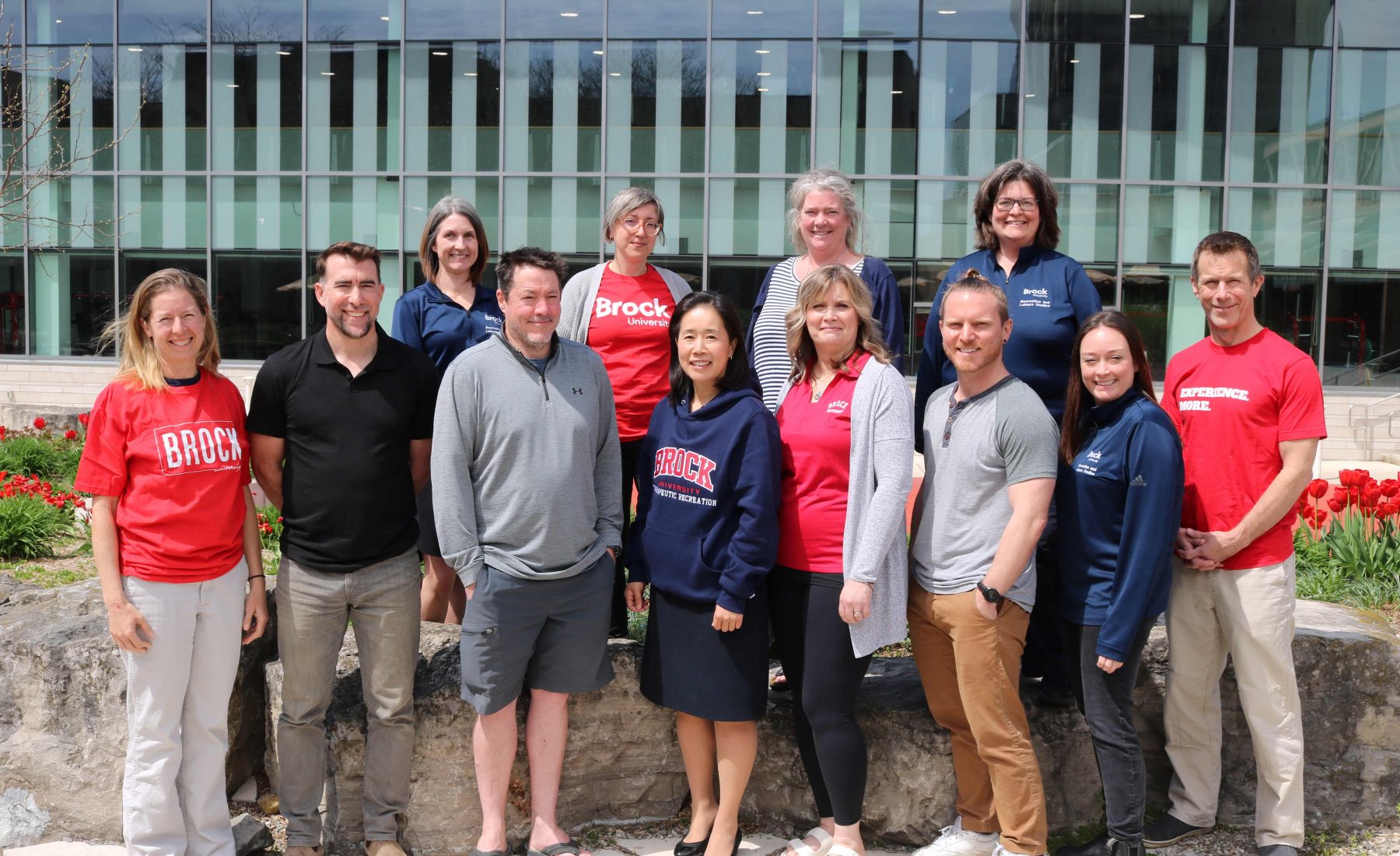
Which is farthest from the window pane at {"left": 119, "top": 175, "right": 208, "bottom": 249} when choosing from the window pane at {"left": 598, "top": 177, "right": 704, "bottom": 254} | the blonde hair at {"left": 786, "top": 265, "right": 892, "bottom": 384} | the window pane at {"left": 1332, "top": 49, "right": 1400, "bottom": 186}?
the window pane at {"left": 1332, "top": 49, "right": 1400, "bottom": 186}

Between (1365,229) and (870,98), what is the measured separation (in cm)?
753

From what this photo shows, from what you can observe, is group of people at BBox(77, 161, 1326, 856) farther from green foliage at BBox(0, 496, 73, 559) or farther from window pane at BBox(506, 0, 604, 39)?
window pane at BBox(506, 0, 604, 39)

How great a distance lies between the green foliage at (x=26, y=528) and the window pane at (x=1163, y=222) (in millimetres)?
13931

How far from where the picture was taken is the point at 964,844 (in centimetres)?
396

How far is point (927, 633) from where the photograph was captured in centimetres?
392

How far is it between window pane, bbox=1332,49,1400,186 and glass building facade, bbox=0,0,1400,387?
0.03m

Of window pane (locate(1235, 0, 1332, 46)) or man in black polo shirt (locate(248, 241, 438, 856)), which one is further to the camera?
window pane (locate(1235, 0, 1332, 46))

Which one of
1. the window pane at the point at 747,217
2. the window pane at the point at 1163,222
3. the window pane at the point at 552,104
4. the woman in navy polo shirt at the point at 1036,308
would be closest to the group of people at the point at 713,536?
the woman in navy polo shirt at the point at 1036,308

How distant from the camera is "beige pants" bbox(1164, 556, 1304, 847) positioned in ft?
12.8

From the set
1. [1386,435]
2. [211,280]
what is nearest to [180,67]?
[211,280]

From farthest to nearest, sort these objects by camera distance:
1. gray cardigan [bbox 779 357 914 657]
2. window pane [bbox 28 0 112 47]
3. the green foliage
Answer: window pane [bbox 28 0 112 47], the green foliage, gray cardigan [bbox 779 357 914 657]

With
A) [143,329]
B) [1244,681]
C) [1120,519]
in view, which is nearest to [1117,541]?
[1120,519]

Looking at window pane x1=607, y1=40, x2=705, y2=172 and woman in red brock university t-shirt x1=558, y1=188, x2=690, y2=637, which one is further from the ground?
window pane x1=607, y1=40, x2=705, y2=172

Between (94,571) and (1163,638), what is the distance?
545cm
